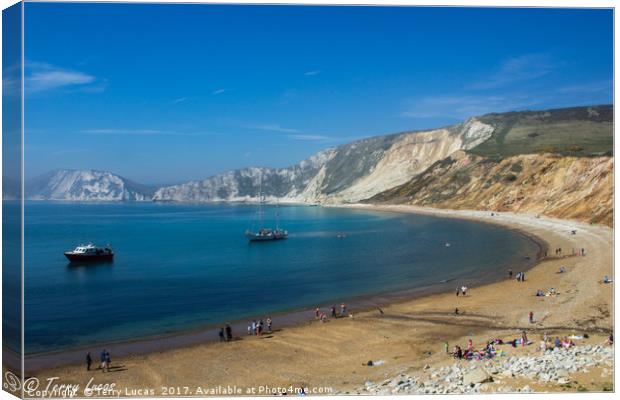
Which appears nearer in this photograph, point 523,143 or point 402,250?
point 402,250

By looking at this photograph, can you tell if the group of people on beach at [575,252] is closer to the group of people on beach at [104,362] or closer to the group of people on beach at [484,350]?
the group of people on beach at [484,350]

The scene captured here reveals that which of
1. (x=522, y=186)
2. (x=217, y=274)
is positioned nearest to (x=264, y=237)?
(x=217, y=274)

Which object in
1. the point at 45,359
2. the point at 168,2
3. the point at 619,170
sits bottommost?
the point at 45,359

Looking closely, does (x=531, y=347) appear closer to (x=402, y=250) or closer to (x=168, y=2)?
(x=168, y=2)

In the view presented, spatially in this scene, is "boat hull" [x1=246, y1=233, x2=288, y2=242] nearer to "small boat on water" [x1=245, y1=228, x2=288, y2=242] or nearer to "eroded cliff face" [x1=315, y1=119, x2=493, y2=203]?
"small boat on water" [x1=245, y1=228, x2=288, y2=242]

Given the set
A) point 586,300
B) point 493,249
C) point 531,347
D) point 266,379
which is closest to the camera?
point 266,379

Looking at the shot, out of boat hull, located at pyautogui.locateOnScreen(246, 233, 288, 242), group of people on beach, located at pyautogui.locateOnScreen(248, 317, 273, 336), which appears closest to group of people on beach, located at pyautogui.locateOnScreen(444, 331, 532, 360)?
group of people on beach, located at pyautogui.locateOnScreen(248, 317, 273, 336)

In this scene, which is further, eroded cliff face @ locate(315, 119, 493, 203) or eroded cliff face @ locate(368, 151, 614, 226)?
eroded cliff face @ locate(315, 119, 493, 203)

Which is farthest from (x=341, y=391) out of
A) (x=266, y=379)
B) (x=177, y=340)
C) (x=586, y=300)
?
(x=586, y=300)
